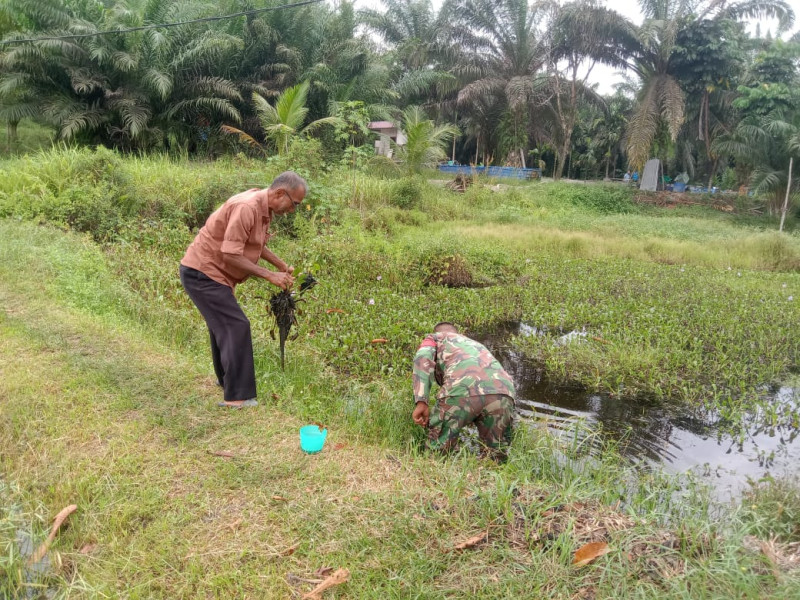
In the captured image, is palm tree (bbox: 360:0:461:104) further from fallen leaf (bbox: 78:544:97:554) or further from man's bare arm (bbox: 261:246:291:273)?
fallen leaf (bbox: 78:544:97:554)

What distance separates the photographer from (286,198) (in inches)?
147

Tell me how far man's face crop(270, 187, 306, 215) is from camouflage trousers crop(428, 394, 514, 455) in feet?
5.47

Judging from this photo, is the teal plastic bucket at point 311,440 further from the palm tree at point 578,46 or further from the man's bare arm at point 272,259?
the palm tree at point 578,46

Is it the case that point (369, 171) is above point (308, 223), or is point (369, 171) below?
above

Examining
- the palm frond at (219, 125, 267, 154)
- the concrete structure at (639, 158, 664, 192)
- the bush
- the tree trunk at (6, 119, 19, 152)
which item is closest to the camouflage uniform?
the bush

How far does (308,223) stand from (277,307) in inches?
237

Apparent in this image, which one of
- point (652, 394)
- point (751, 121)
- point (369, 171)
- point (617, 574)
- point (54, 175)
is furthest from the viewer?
point (751, 121)

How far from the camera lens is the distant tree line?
15367 millimetres

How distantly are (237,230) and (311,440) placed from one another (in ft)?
4.72

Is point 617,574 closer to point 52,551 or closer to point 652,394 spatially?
point 52,551

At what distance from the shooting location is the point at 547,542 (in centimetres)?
237

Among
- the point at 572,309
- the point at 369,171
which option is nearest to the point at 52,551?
the point at 572,309

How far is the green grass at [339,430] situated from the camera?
7.53ft

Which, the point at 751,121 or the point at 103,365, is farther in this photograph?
the point at 751,121
